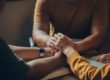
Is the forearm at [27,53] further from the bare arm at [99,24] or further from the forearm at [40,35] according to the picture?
the bare arm at [99,24]

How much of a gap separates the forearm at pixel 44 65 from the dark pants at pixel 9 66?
3.6 inches

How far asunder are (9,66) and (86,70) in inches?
16.5

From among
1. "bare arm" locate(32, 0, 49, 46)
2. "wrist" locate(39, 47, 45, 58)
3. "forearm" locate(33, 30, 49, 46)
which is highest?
"bare arm" locate(32, 0, 49, 46)

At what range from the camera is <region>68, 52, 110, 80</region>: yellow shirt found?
1.40 metres

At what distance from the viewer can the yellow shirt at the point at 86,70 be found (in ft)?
4.58

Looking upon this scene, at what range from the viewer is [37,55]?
1826 millimetres

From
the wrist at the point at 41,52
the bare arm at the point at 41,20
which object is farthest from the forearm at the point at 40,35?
the wrist at the point at 41,52

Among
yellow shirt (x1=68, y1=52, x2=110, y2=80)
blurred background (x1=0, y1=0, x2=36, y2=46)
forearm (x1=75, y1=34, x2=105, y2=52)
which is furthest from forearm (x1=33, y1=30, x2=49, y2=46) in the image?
blurred background (x1=0, y1=0, x2=36, y2=46)

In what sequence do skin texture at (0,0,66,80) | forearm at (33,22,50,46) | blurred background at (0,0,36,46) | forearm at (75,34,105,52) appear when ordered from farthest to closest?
blurred background at (0,0,36,46)
forearm at (33,22,50,46)
forearm at (75,34,105,52)
skin texture at (0,0,66,80)

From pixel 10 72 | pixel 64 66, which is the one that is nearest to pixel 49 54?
pixel 64 66

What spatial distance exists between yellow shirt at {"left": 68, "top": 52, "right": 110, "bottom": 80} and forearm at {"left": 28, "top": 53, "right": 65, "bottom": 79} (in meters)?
0.09

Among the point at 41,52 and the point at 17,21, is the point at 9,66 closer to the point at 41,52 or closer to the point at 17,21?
the point at 41,52

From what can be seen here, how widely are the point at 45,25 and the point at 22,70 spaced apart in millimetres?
877

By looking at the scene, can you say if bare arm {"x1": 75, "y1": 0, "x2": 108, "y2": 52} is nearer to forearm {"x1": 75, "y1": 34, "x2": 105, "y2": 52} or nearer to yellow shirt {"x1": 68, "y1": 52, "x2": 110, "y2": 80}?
forearm {"x1": 75, "y1": 34, "x2": 105, "y2": 52}
